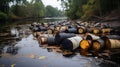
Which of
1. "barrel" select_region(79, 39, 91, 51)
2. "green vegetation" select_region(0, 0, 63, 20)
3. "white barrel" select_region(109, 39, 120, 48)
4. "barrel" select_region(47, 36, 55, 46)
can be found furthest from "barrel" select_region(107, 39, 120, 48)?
"green vegetation" select_region(0, 0, 63, 20)

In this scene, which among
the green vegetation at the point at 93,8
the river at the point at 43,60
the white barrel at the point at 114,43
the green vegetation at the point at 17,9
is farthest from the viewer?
the green vegetation at the point at 17,9

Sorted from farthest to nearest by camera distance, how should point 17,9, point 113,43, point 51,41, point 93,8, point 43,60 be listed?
point 17,9 → point 93,8 → point 51,41 → point 113,43 → point 43,60

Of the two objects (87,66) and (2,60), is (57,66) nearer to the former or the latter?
(87,66)

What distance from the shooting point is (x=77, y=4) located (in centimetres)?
5166

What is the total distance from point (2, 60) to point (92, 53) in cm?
482

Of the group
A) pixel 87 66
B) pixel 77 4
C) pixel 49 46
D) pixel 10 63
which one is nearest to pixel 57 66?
pixel 87 66

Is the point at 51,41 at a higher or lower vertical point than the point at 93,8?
lower

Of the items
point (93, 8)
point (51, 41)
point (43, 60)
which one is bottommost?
point (43, 60)

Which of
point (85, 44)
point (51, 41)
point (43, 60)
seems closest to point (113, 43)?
point (85, 44)

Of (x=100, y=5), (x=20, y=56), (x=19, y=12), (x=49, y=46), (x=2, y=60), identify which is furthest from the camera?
(x=19, y=12)

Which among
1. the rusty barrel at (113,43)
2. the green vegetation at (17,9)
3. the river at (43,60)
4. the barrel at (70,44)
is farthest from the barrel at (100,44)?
the green vegetation at (17,9)

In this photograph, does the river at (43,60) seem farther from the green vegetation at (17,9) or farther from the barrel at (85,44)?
the green vegetation at (17,9)

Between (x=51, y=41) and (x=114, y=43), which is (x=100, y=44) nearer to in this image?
(x=114, y=43)

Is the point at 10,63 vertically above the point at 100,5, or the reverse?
the point at 100,5
